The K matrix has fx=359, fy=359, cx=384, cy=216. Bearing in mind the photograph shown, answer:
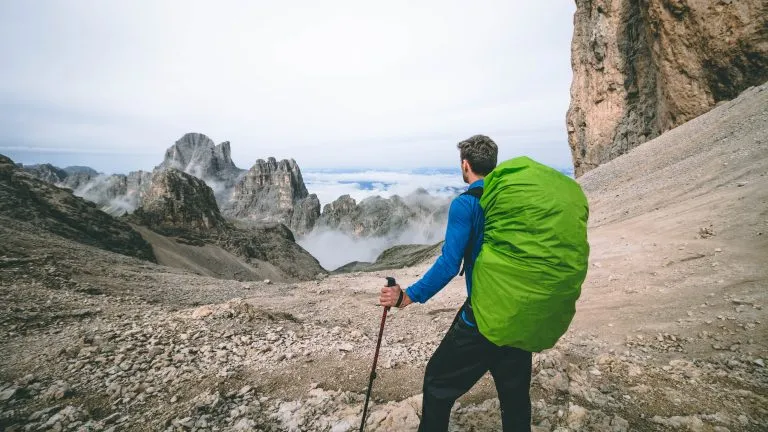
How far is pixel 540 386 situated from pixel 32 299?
41.9ft

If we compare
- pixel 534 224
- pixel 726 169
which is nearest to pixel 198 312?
pixel 534 224

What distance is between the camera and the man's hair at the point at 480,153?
3807mm

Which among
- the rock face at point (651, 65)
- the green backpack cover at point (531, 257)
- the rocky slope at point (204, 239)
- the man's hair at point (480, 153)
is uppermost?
the rock face at point (651, 65)

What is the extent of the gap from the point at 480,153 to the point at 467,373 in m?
2.24

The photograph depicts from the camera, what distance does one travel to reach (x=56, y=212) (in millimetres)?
51562

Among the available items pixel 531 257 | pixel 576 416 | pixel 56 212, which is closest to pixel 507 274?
pixel 531 257

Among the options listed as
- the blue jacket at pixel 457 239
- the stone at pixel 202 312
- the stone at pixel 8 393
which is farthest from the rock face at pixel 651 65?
the stone at pixel 8 393

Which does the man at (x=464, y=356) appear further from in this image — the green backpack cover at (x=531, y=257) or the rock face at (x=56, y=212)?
the rock face at (x=56, y=212)

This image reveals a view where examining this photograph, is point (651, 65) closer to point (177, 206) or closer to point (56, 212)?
point (56, 212)

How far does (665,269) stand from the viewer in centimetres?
991

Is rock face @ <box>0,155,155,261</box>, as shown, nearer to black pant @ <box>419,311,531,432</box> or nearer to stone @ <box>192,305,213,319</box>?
stone @ <box>192,305,213,319</box>

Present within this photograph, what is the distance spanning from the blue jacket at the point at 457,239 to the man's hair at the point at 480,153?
22 cm

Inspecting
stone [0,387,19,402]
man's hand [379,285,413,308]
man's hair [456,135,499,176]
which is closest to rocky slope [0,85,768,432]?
stone [0,387,19,402]

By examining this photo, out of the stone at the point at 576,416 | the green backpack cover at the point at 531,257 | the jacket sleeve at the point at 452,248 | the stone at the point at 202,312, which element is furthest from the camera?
the stone at the point at 202,312
